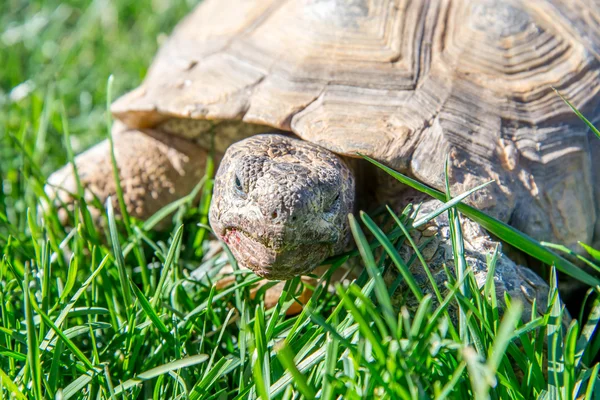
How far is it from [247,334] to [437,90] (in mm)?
1210

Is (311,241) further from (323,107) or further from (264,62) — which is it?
(264,62)

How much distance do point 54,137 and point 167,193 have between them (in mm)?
1097

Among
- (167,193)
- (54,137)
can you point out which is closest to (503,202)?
(167,193)

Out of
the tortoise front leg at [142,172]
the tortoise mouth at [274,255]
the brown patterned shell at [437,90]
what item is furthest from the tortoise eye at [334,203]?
the tortoise front leg at [142,172]

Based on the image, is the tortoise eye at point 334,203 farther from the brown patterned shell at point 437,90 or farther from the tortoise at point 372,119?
the brown patterned shell at point 437,90

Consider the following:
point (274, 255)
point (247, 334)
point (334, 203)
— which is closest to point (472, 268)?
point (334, 203)

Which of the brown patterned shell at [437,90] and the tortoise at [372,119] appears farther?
the brown patterned shell at [437,90]

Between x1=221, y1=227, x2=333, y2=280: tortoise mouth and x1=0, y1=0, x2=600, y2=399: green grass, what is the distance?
0.10 meters

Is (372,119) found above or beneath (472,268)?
above

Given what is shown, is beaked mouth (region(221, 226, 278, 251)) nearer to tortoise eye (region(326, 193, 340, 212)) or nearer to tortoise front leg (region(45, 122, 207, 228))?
tortoise eye (region(326, 193, 340, 212))

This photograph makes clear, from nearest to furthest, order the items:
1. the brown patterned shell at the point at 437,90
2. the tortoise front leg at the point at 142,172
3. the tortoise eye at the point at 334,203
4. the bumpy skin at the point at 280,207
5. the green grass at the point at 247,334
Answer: the green grass at the point at 247,334 < the bumpy skin at the point at 280,207 < the tortoise eye at the point at 334,203 < the brown patterned shell at the point at 437,90 < the tortoise front leg at the point at 142,172

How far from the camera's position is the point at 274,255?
195 cm

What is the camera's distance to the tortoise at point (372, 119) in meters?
2.14

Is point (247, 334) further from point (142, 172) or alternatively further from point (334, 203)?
point (142, 172)
